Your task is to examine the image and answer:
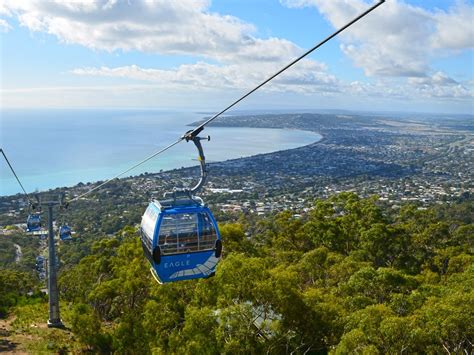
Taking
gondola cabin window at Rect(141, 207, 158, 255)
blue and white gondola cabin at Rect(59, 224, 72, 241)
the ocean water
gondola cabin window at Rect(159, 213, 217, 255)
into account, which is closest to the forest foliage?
blue and white gondola cabin at Rect(59, 224, 72, 241)

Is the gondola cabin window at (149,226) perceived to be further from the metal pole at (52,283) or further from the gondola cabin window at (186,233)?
the metal pole at (52,283)

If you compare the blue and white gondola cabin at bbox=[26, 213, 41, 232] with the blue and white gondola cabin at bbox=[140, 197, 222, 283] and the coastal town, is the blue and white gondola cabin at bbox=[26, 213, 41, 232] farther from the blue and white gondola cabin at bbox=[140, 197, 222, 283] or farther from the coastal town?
the coastal town

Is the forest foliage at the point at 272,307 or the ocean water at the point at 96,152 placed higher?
the forest foliage at the point at 272,307

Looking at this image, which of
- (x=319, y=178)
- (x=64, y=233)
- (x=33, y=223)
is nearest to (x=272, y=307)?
(x=64, y=233)

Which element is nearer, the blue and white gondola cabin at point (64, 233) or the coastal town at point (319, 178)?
the blue and white gondola cabin at point (64, 233)

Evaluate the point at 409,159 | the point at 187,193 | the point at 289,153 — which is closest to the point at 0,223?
the point at 187,193

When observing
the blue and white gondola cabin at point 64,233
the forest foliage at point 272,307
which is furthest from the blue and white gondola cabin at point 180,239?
the blue and white gondola cabin at point 64,233

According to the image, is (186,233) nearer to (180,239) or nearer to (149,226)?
(180,239)
